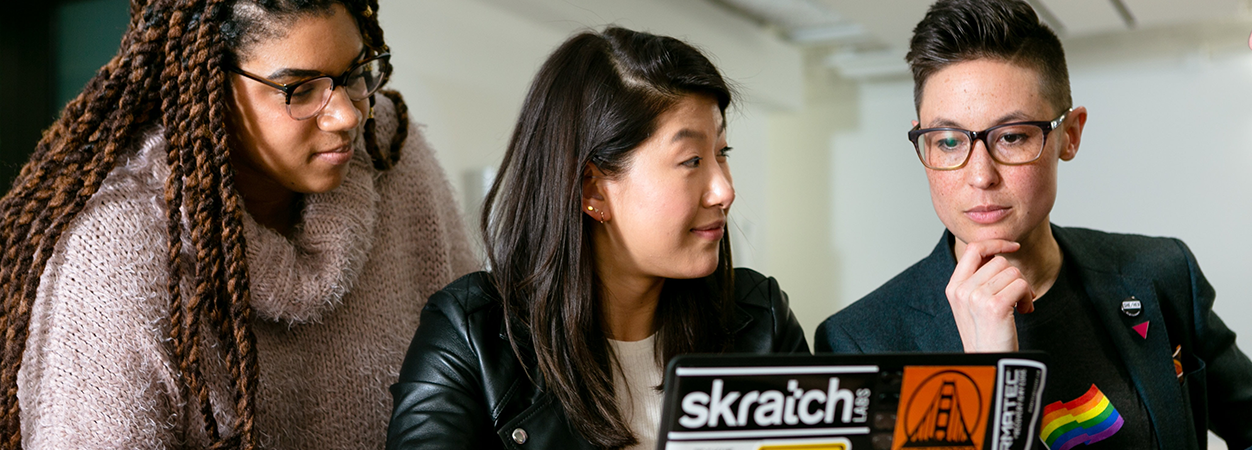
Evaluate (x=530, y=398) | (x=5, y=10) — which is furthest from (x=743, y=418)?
(x=5, y=10)

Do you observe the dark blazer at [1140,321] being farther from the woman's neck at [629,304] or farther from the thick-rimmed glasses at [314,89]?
the thick-rimmed glasses at [314,89]

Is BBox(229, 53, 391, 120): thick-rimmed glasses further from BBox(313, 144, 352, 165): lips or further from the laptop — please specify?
the laptop

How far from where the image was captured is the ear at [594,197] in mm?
1348

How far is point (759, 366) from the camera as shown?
2.59ft

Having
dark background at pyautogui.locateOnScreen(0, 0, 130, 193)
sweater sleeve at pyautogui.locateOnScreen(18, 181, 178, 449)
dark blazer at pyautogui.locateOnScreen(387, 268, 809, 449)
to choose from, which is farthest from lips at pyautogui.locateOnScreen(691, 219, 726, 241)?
dark background at pyautogui.locateOnScreen(0, 0, 130, 193)

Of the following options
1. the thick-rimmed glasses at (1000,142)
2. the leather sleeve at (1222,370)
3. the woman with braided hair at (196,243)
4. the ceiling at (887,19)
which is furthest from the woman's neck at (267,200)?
the ceiling at (887,19)

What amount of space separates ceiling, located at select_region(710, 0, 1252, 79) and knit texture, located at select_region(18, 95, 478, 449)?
8.42ft

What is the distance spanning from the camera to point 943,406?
0.85 m

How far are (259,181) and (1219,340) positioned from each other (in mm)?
1625

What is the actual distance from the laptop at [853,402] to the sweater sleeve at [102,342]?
0.85 metres

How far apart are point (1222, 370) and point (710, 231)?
914 millimetres

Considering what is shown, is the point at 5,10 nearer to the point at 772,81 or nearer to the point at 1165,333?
the point at 1165,333

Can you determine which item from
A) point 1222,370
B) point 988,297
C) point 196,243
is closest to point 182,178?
point 196,243

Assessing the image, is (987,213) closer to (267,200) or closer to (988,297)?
(988,297)
